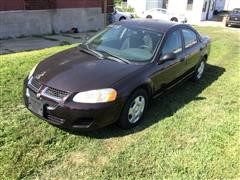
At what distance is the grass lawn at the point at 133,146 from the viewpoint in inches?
138

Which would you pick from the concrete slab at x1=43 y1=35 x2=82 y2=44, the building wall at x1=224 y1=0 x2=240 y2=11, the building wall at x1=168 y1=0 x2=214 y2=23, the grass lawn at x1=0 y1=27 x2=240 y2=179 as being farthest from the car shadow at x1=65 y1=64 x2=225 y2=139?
the building wall at x1=224 y1=0 x2=240 y2=11

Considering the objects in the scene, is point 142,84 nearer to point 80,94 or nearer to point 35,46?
point 80,94

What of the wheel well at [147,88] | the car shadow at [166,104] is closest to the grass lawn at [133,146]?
the car shadow at [166,104]

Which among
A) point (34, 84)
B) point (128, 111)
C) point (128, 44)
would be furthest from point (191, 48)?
point (34, 84)

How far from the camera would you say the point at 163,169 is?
3.64m

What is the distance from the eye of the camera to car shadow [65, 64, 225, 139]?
4.29 meters

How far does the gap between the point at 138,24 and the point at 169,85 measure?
1292 millimetres

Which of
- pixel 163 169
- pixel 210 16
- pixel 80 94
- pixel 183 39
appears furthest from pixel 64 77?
pixel 210 16

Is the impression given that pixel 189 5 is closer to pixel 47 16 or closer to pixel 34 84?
pixel 47 16

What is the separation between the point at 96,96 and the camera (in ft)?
12.6

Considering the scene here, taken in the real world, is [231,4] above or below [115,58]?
below

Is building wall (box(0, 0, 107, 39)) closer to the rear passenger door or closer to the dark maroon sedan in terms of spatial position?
the dark maroon sedan

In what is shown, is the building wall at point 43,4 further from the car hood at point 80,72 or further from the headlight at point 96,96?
the headlight at point 96,96

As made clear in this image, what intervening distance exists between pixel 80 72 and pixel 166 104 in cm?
202
